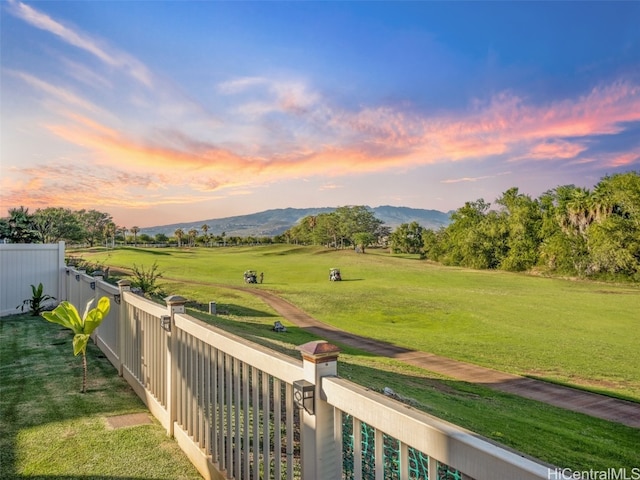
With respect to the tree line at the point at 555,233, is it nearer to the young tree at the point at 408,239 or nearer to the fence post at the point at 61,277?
the young tree at the point at 408,239

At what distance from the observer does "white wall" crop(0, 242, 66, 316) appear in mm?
10219

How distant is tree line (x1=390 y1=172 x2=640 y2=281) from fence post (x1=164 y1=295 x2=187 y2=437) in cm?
4923

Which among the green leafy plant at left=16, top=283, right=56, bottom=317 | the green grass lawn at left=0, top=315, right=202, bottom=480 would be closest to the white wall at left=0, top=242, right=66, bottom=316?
the green leafy plant at left=16, top=283, right=56, bottom=317

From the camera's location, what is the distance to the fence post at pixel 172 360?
3.55 m

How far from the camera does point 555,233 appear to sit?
170ft

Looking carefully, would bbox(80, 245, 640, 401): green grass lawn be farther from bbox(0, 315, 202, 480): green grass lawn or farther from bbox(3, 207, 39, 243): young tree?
bbox(0, 315, 202, 480): green grass lawn

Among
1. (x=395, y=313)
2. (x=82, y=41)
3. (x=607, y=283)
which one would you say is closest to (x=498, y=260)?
(x=607, y=283)

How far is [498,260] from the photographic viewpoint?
188 ft

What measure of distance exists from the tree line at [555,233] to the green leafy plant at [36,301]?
49129 mm

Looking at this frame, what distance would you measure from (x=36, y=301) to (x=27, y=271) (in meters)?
0.93

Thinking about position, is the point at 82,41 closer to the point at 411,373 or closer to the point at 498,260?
the point at 411,373

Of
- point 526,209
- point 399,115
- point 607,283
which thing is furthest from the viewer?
point 526,209

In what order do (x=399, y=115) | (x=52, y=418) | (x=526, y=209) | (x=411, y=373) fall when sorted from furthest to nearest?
(x=526, y=209), (x=399, y=115), (x=411, y=373), (x=52, y=418)

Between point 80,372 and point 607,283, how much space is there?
47769 mm
